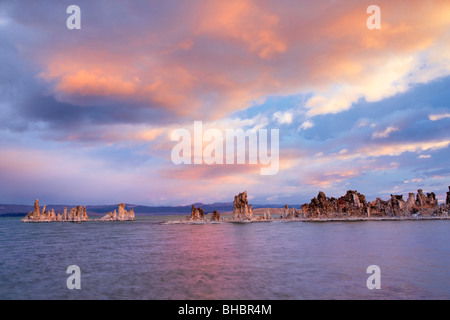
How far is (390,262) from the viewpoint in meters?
34.0

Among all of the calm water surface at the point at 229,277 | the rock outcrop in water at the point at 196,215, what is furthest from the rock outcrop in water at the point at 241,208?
the calm water surface at the point at 229,277

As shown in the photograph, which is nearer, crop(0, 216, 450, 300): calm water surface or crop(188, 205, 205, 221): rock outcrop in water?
crop(0, 216, 450, 300): calm water surface

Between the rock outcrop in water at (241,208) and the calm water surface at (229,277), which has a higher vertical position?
the calm water surface at (229,277)

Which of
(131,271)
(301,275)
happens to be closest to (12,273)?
(131,271)

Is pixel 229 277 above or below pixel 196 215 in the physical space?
above

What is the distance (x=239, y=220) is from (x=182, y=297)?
175m

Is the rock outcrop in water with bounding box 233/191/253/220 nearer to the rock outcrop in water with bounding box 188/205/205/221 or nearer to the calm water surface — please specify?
the rock outcrop in water with bounding box 188/205/205/221

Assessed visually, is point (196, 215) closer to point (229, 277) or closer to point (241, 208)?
point (241, 208)

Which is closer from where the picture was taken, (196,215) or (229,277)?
(229,277)

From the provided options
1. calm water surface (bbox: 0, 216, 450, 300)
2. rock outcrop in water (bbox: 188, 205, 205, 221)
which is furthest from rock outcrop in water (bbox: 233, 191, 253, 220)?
calm water surface (bbox: 0, 216, 450, 300)

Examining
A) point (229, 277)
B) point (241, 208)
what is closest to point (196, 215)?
point (241, 208)

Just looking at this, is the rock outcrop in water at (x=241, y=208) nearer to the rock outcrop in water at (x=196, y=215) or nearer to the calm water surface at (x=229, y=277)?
the rock outcrop in water at (x=196, y=215)

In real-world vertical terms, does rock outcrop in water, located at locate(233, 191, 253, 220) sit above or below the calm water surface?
below
